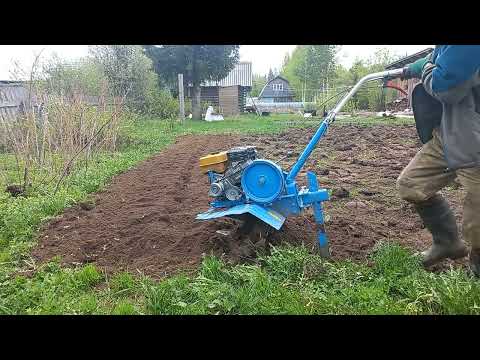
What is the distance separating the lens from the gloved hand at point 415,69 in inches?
128

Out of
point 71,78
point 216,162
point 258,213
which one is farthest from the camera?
point 71,78

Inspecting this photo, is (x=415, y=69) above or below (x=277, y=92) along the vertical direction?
below

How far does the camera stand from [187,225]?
4910 millimetres

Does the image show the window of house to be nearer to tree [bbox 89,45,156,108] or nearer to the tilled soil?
tree [bbox 89,45,156,108]

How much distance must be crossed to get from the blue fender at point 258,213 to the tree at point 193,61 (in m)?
25.6

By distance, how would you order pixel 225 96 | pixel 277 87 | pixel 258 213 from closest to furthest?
pixel 258 213 → pixel 225 96 → pixel 277 87

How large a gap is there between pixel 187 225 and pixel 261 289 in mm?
2017

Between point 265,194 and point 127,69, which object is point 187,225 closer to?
point 265,194

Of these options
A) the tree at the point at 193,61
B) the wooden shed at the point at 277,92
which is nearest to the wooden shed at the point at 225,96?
the tree at the point at 193,61

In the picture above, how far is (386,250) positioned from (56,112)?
276 inches

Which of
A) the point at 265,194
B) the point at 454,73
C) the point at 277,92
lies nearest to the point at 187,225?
the point at 265,194

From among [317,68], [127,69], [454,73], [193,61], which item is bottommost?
[454,73]

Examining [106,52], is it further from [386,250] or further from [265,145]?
[386,250]

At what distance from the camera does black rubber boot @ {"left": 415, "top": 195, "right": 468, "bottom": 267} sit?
11.3ft
